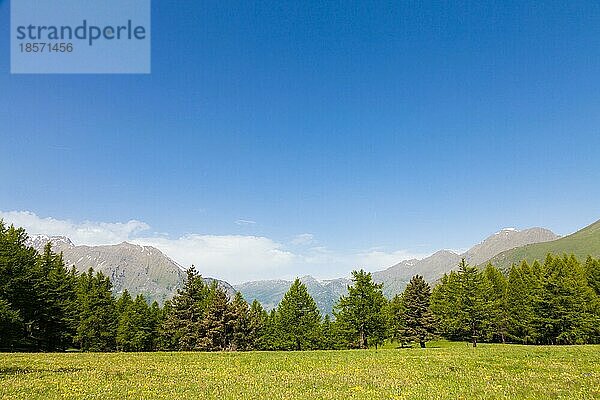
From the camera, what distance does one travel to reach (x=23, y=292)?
55.7m

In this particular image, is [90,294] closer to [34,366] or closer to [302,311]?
[302,311]

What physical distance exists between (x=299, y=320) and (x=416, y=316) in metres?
22.5

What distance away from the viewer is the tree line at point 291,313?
198 feet

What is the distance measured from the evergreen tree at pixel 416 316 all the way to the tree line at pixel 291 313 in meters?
0.19

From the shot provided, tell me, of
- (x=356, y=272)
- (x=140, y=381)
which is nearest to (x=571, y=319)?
(x=356, y=272)

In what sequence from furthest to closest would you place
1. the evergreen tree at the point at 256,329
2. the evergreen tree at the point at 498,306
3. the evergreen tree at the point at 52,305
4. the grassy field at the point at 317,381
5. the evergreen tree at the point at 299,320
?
the evergreen tree at the point at 256,329
the evergreen tree at the point at 498,306
the evergreen tree at the point at 299,320
the evergreen tree at the point at 52,305
the grassy field at the point at 317,381

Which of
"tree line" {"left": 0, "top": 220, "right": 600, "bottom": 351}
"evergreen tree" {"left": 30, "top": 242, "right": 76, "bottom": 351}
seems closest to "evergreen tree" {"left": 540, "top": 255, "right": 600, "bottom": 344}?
"tree line" {"left": 0, "top": 220, "right": 600, "bottom": 351}

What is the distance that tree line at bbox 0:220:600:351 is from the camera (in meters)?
60.3

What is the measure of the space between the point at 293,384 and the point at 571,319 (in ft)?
214

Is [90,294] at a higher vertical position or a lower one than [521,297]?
higher

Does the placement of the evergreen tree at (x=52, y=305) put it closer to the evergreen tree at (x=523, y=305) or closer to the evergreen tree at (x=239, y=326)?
the evergreen tree at (x=239, y=326)

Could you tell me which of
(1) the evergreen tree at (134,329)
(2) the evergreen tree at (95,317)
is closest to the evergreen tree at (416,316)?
(1) the evergreen tree at (134,329)

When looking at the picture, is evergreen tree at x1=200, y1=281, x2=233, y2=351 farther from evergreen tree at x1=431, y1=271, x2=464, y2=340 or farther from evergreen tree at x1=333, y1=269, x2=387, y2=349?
evergreen tree at x1=431, y1=271, x2=464, y2=340

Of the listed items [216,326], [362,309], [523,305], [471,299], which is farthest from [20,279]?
[523,305]
